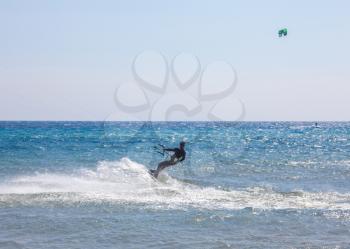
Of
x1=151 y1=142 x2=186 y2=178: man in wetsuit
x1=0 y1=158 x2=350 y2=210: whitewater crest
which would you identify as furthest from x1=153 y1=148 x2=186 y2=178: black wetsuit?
x1=0 y1=158 x2=350 y2=210: whitewater crest

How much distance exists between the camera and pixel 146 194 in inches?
902

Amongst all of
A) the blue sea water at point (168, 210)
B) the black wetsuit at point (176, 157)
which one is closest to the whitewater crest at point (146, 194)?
the blue sea water at point (168, 210)

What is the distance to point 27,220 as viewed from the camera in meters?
17.2

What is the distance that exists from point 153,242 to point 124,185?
11275 mm

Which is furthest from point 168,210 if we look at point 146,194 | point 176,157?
point 176,157

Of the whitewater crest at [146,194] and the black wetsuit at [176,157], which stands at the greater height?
the black wetsuit at [176,157]

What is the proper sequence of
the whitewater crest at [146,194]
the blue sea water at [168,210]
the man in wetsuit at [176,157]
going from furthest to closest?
1. the man in wetsuit at [176,157]
2. the whitewater crest at [146,194]
3. the blue sea water at [168,210]

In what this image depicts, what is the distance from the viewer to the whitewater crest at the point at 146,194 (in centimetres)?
2063

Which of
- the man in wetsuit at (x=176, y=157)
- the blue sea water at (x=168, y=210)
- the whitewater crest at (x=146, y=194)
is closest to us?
the blue sea water at (x=168, y=210)

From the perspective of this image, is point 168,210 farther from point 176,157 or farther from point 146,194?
point 176,157

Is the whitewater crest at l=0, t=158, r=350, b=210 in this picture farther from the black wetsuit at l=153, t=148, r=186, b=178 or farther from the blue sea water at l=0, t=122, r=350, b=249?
the black wetsuit at l=153, t=148, r=186, b=178

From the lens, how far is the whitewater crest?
812 inches

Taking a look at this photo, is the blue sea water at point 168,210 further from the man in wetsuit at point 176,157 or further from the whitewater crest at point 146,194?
the man in wetsuit at point 176,157

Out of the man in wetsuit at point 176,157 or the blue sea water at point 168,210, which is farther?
the man in wetsuit at point 176,157
